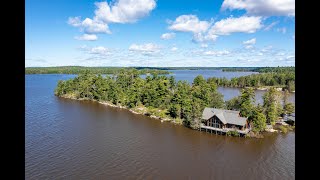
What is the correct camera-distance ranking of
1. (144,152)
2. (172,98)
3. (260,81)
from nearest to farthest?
(144,152) < (172,98) < (260,81)

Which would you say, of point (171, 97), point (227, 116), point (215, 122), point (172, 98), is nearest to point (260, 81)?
point (171, 97)

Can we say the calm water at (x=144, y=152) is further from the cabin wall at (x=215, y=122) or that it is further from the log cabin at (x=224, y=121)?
the cabin wall at (x=215, y=122)

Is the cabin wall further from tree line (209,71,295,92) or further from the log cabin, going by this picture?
tree line (209,71,295,92)

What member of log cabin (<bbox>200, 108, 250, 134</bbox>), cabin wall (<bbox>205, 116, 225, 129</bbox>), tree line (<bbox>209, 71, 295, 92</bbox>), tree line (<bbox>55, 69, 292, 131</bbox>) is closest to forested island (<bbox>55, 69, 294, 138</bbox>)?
tree line (<bbox>55, 69, 292, 131</bbox>)

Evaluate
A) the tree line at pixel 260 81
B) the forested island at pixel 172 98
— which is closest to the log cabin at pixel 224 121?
the forested island at pixel 172 98

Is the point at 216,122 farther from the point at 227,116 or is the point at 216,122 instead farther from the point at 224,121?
the point at 227,116
